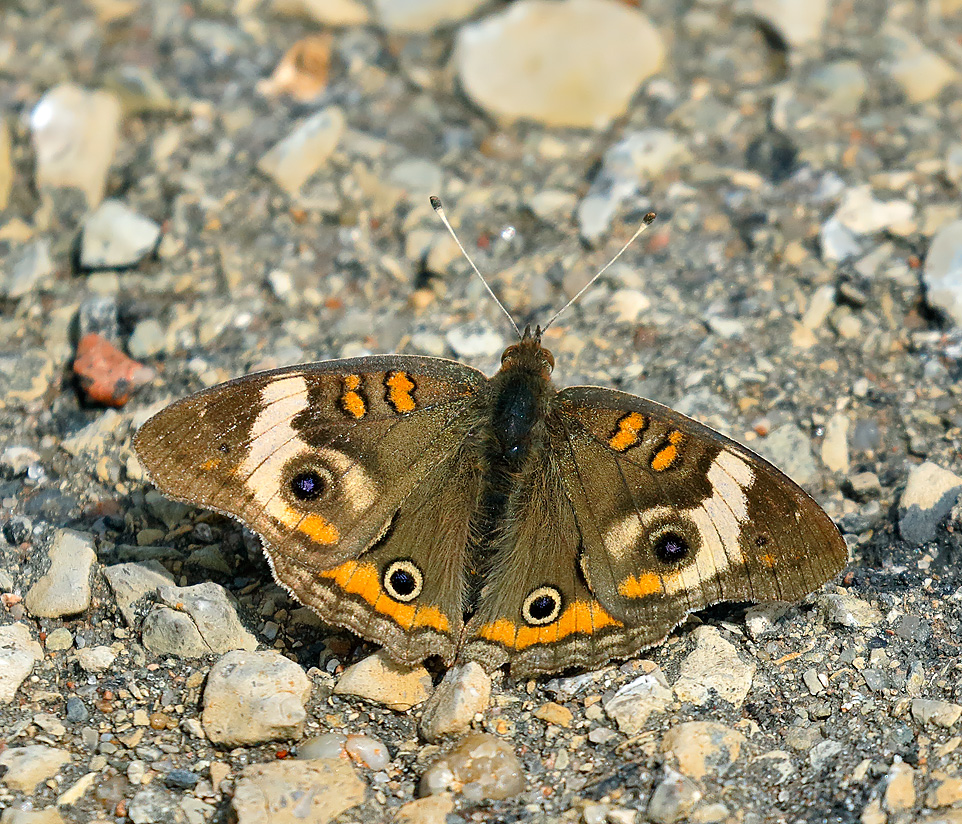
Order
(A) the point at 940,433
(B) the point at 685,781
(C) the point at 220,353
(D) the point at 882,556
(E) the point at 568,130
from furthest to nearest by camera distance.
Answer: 1. (E) the point at 568,130
2. (C) the point at 220,353
3. (A) the point at 940,433
4. (D) the point at 882,556
5. (B) the point at 685,781

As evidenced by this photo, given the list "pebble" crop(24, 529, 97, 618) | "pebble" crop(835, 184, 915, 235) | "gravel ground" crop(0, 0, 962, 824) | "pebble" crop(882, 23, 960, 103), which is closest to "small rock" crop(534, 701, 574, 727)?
"gravel ground" crop(0, 0, 962, 824)

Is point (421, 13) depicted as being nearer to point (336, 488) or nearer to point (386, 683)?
point (336, 488)

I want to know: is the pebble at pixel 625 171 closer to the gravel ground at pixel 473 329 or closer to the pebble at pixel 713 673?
the gravel ground at pixel 473 329

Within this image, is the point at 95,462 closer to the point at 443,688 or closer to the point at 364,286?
the point at 364,286

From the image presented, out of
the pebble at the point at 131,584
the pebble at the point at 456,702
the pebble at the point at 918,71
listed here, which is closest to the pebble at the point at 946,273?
the pebble at the point at 918,71

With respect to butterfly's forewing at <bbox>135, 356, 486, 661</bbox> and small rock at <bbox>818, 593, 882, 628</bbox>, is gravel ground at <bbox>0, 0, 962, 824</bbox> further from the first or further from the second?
butterfly's forewing at <bbox>135, 356, 486, 661</bbox>

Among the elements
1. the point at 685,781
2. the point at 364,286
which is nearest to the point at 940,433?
the point at 685,781

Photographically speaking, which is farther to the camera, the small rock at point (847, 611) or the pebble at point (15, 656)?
the small rock at point (847, 611)
